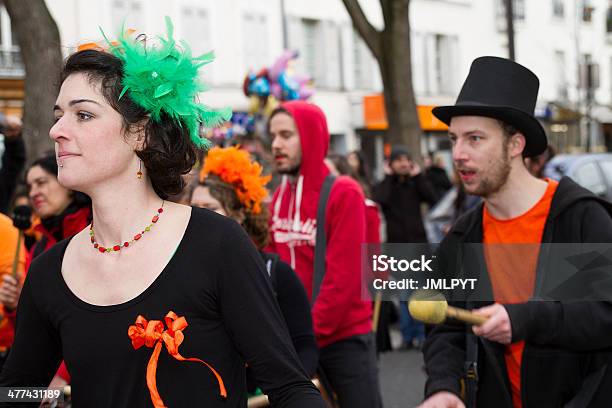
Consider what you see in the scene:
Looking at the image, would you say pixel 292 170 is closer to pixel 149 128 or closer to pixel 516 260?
pixel 516 260

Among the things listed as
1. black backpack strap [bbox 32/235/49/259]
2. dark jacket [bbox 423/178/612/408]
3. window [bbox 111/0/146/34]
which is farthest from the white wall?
dark jacket [bbox 423/178/612/408]

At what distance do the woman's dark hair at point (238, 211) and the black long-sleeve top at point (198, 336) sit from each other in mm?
1823

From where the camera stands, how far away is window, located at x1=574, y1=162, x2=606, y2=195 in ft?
35.2

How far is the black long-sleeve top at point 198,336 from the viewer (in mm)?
2219

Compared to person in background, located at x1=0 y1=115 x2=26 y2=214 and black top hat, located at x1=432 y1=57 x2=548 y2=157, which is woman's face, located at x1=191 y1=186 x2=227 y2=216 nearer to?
black top hat, located at x1=432 y1=57 x2=548 y2=157

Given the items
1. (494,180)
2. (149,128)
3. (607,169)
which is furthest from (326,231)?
(607,169)

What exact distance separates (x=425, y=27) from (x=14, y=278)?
94.2 feet

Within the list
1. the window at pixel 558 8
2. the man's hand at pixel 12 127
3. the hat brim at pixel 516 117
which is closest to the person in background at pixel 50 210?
the hat brim at pixel 516 117

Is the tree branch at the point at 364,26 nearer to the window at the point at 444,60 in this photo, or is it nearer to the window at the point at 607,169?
the window at the point at 607,169

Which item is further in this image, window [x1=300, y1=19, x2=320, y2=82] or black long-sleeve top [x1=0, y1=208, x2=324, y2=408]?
window [x1=300, y1=19, x2=320, y2=82]

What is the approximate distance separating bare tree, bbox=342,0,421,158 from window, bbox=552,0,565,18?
84.0 feet

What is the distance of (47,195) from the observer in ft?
14.9

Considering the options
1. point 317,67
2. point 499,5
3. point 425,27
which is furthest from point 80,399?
point 499,5

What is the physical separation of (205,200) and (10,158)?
3953mm
